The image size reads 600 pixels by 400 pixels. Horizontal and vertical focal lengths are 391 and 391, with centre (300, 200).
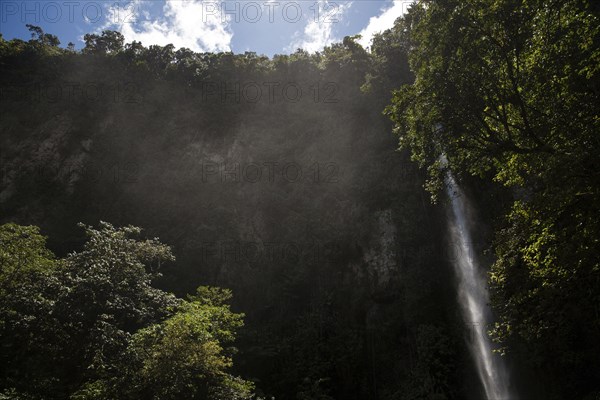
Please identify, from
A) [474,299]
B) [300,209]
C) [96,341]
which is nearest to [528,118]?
[474,299]

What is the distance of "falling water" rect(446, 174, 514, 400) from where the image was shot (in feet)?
50.5

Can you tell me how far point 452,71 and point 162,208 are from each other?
2140 centimetres

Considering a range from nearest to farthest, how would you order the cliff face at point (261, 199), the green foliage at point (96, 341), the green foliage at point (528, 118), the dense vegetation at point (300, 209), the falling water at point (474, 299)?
1. the green foliage at point (528, 118)
2. the dense vegetation at point (300, 209)
3. the green foliage at point (96, 341)
4. the falling water at point (474, 299)
5. the cliff face at point (261, 199)

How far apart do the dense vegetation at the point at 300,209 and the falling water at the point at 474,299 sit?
0.52 meters

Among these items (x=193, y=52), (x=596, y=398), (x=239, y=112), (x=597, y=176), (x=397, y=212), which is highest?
(x=193, y=52)

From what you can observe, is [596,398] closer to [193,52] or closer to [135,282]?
[135,282]

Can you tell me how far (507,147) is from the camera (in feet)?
27.5

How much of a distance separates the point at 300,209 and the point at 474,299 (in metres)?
11.3

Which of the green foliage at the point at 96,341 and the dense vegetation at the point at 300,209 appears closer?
the dense vegetation at the point at 300,209

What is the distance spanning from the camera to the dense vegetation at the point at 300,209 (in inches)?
332

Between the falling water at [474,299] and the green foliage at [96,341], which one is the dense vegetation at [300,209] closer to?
the green foliage at [96,341]

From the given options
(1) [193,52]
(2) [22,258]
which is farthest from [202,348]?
(1) [193,52]

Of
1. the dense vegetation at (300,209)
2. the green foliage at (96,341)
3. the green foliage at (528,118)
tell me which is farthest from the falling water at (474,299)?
the green foliage at (96,341)

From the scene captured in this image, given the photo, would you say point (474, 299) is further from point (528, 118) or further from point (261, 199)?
point (261, 199)
